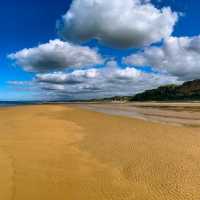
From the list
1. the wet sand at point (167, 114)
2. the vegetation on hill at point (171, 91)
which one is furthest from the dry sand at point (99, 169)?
the vegetation on hill at point (171, 91)

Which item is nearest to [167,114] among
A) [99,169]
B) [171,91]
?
[99,169]

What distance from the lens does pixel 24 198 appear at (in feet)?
17.3

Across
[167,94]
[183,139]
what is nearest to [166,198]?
[183,139]

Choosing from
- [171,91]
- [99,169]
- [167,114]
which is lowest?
[167,114]

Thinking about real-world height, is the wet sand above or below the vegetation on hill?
below

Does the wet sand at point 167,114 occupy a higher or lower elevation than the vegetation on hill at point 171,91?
lower

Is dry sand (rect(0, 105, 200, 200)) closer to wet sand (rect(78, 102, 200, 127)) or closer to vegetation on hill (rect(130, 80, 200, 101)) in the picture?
wet sand (rect(78, 102, 200, 127))

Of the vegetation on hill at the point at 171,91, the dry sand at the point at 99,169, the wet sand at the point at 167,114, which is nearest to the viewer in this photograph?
the dry sand at the point at 99,169

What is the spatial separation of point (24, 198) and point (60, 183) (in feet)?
3.99

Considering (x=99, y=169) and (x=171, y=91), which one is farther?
(x=171, y=91)

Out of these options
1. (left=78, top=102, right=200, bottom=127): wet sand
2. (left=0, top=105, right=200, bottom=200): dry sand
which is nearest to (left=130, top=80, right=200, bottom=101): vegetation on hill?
(left=78, top=102, right=200, bottom=127): wet sand

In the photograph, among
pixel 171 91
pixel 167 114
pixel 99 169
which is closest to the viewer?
pixel 99 169

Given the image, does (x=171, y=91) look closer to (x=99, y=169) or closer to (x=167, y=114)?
(x=167, y=114)

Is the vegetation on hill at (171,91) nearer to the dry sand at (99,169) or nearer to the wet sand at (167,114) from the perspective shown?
the wet sand at (167,114)
